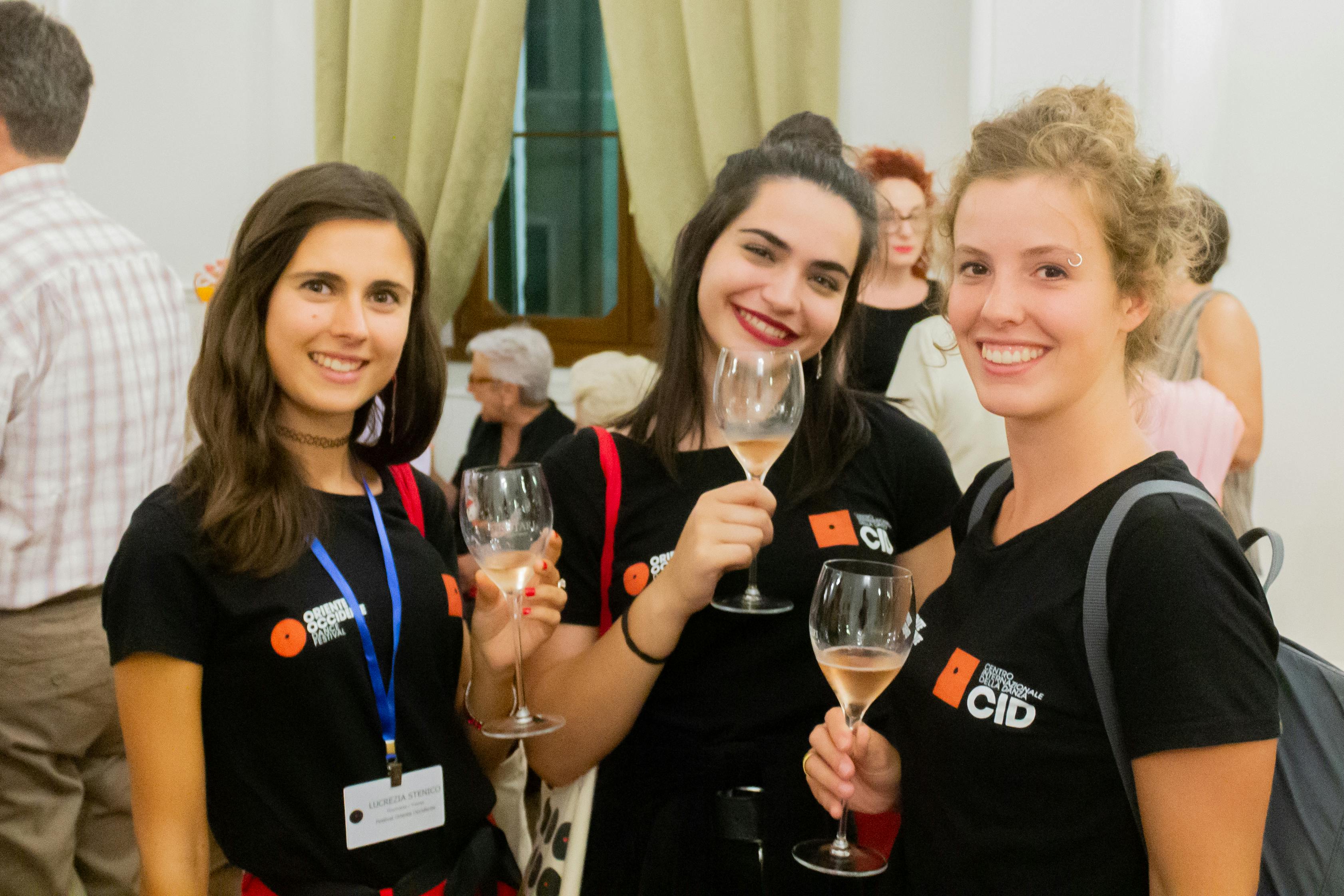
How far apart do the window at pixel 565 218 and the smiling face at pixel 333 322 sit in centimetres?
373

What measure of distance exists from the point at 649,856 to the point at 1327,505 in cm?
320

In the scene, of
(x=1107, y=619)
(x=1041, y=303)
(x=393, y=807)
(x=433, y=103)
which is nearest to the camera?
(x=1107, y=619)

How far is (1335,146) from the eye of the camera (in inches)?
141

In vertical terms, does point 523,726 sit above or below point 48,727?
above

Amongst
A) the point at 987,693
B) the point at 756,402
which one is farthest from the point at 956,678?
the point at 756,402

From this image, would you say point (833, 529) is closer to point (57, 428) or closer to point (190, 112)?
point (57, 428)

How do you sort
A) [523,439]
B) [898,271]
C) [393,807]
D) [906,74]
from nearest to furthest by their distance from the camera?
[393,807]
[898,271]
[523,439]
[906,74]

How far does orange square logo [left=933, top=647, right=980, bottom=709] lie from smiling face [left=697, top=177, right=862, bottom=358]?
1.84ft

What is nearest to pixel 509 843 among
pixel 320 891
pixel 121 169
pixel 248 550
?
pixel 320 891

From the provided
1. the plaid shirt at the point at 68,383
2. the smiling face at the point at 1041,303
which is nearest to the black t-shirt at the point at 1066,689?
the smiling face at the point at 1041,303

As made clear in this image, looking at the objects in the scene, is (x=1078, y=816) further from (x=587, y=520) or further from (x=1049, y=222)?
(x=587, y=520)

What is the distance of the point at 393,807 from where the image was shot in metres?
1.37

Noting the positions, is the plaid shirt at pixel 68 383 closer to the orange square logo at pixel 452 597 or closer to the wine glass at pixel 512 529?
the orange square logo at pixel 452 597

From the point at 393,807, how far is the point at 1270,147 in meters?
3.60
